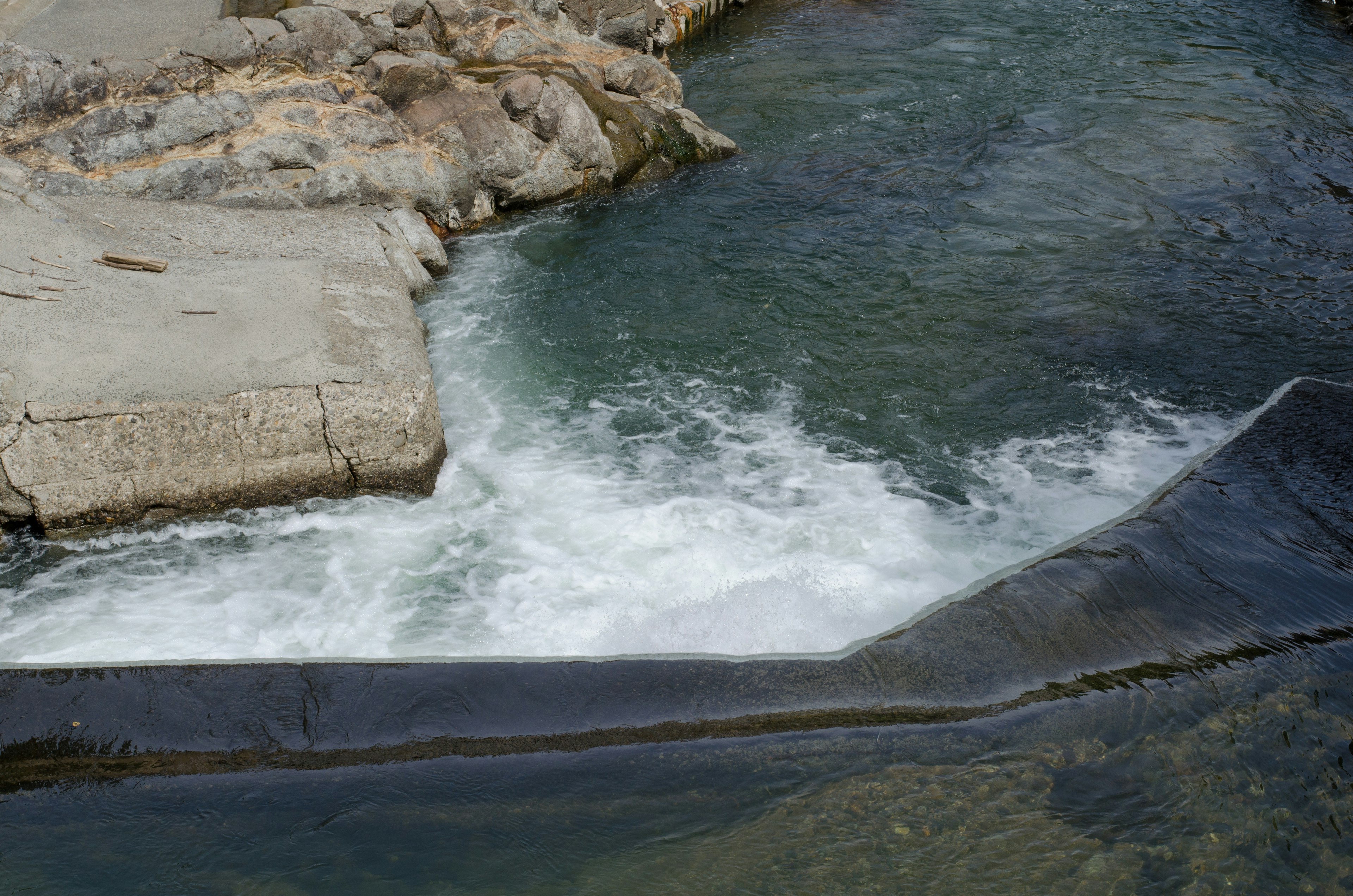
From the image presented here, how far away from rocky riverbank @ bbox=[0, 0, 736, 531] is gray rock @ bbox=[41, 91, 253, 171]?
0.02 meters

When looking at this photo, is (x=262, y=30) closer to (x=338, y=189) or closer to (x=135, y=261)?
(x=338, y=189)

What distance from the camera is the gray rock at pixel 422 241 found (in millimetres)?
7926

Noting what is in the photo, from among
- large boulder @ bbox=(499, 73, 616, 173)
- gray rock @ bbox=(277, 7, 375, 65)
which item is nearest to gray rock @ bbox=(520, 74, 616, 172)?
large boulder @ bbox=(499, 73, 616, 173)

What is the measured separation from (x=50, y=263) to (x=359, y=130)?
330cm

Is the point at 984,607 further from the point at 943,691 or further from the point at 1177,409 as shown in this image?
the point at 1177,409

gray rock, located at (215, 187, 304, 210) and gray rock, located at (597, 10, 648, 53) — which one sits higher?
gray rock, located at (597, 10, 648, 53)

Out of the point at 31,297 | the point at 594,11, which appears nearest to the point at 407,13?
the point at 594,11

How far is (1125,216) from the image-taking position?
28.8ft

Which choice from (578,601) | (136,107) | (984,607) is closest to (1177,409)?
(984,607)

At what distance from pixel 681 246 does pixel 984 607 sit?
5.32 metres

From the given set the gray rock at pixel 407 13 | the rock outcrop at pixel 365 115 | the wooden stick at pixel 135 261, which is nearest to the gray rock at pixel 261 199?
the rock outcrop at pixel 365 115

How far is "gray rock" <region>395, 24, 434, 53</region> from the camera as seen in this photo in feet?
31.4

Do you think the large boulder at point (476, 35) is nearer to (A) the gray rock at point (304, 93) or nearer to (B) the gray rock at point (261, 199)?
(A) the gray rock at point (304, 93)

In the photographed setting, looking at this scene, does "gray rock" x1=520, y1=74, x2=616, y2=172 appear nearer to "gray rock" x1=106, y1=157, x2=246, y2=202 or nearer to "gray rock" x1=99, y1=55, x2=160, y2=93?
"gray rock" x1=106, y1=157, x2=246, y2=202
